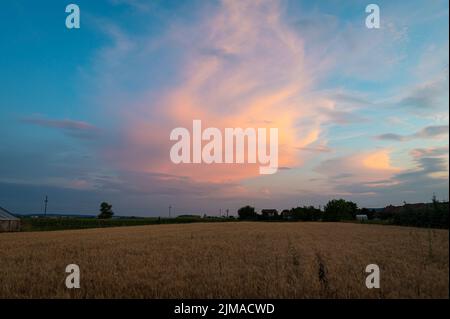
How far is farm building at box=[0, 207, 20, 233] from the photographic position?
65.0m

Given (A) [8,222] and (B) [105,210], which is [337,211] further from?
(A) [8,222]

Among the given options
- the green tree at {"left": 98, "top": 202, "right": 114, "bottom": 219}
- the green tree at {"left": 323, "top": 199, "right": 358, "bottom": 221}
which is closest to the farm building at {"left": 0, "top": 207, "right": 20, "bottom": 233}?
the green tree at {"left": 98, "top": 202, "right": 114, "bottom": 219}

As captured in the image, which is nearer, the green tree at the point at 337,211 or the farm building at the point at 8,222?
the farm building at the point at 8,222

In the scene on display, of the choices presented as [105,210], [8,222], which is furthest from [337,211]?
[8,222]

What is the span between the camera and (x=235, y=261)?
51.0 feet

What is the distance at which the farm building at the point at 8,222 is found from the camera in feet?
213

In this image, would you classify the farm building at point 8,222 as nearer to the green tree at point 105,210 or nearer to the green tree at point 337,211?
the green tree at point 105,210

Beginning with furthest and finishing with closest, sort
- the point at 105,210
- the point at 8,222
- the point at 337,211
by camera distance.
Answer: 1. the point at 105,210
2. the point at 337,211
3. the point at 8,222

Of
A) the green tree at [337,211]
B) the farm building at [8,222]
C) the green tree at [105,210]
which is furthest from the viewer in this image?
the green tree at [105,210]

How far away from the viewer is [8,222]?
6612cm

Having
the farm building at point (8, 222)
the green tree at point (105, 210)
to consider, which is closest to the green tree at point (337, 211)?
the green tree at point (105, 210)
